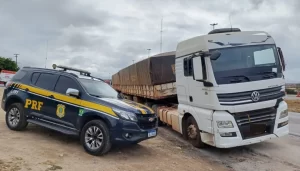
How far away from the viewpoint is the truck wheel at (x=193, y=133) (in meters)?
7.76

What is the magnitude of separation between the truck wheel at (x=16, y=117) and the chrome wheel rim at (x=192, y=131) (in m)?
4.63

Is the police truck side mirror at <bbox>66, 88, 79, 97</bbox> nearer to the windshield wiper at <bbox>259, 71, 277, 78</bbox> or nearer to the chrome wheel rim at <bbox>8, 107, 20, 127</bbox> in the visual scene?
the chrome wheel rim at <bbox>8, 107, 20, 127</bbox>

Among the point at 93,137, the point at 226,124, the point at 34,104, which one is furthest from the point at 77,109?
the point at 226,124

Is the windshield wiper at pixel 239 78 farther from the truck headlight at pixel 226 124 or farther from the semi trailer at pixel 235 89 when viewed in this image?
the truck headlight at pixel 226 124

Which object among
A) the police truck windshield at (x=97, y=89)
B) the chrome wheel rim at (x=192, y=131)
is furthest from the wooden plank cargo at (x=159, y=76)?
the police truck windshield at (x=97, y=89)

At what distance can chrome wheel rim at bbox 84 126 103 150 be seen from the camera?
6.43 metres

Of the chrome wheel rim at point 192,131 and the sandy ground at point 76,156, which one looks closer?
the sandy ground at point 76,156

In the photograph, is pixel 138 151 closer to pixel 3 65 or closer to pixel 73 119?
pixel 73 119

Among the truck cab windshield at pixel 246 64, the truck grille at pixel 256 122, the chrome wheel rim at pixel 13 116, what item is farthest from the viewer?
the chrome wheel rim at pixel 13 116

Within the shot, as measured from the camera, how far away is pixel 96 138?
649cm

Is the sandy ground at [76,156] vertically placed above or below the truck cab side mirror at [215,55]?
below

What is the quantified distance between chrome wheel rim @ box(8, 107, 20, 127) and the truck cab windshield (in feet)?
18.3

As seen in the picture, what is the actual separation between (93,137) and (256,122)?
3.95 meters

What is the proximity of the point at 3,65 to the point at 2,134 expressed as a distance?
65390 mm
